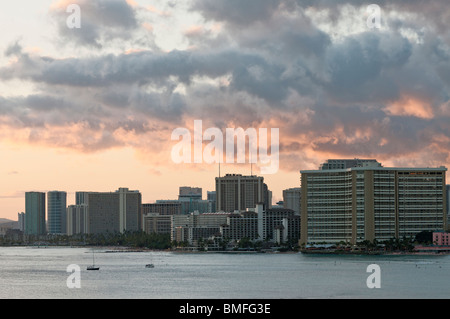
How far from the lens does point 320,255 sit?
648 ft

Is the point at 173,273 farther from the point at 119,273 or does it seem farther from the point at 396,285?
the point at 396,285

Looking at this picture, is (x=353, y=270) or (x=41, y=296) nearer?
(x=41, y=296)

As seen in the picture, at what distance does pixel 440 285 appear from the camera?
109562 mm

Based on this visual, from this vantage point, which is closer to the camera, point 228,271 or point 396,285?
point 396,285
